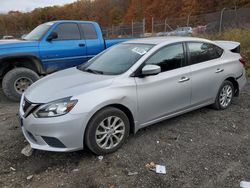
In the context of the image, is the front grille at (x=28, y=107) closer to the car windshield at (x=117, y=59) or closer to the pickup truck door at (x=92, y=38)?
the car windshield at (x=117, y=59)

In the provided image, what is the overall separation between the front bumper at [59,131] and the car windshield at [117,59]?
105 centimetres

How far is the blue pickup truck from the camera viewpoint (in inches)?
241

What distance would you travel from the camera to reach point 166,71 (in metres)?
4.15

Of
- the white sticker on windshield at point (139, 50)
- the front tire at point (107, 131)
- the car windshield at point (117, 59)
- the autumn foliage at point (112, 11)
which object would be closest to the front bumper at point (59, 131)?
the front tire at point (107, 131)

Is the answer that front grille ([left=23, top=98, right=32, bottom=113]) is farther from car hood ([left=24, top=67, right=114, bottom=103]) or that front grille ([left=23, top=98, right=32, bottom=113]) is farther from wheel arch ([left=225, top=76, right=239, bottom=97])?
wheel arch ([left=225, top=76, right=239, bottom=97])

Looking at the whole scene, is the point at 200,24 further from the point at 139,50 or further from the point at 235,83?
the point at 139,50

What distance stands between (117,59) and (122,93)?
0.89 meters

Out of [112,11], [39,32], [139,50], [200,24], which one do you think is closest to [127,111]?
[139,50]

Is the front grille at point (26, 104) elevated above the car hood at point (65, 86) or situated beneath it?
situated beneath

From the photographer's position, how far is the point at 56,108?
3246mm

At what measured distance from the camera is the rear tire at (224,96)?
200 inches

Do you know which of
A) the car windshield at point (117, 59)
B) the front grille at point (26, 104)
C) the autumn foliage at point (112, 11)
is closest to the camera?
the front grille at point (26, 104)

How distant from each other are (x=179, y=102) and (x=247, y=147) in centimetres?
121

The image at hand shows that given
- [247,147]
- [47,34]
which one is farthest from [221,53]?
[47,34]
